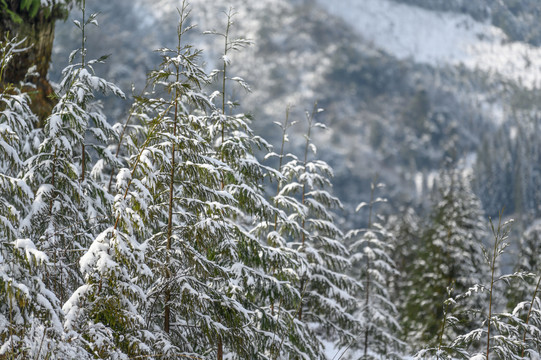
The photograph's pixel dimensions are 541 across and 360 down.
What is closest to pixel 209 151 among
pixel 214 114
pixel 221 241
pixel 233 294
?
pixel 214 114

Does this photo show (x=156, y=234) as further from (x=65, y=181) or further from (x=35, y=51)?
(x=35, y=51)

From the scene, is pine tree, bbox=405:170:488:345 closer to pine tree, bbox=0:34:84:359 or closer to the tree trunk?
the tree trunk

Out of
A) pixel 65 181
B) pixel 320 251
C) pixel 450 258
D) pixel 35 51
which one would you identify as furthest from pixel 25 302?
pixel 450 258

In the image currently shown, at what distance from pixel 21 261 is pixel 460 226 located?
21.4 meters

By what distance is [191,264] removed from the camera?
232 inches

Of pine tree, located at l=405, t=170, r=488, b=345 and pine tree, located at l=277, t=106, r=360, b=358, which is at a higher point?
pine tree, located at l=277, t=106, r=360, b=358

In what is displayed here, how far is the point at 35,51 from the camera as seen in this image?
10.3 m

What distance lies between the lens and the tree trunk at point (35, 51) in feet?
31.7

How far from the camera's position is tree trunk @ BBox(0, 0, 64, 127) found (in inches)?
380

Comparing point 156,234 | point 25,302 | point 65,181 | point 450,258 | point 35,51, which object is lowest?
point 450,258

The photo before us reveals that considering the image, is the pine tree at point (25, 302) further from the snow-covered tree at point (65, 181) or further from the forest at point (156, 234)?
the snow-covered tree at point (65, 181)

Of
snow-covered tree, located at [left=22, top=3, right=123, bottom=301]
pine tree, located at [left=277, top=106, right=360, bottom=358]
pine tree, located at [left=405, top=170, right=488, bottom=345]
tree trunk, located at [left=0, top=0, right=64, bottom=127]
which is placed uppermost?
tree trunk, located at [left=0, top=0, right=64, bottom=127]

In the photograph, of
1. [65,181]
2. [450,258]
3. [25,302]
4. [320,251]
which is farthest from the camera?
[450,258]

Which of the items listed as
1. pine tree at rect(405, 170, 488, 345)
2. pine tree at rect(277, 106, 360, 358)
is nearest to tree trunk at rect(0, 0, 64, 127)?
pine tree at rect(277, 106, 360, 358)
